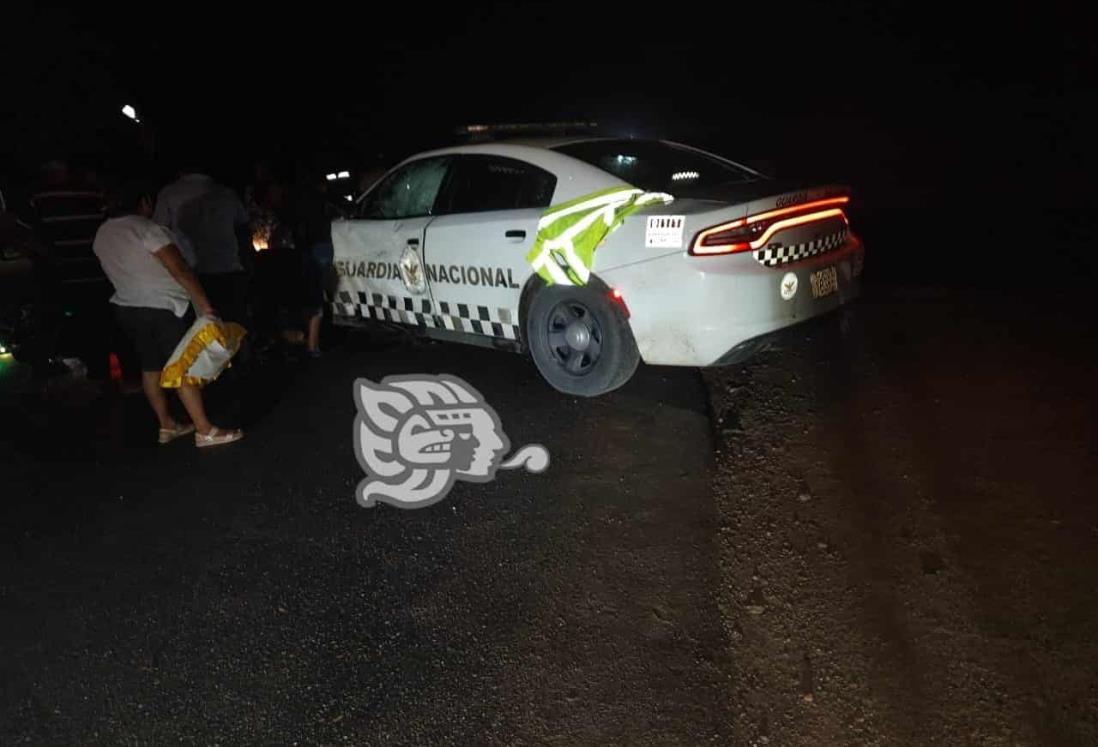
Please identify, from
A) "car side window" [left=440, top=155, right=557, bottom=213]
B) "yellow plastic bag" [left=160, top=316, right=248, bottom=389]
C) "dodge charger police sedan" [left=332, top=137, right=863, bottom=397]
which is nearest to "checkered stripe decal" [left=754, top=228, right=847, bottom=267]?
"dodge charger police sedan" [left=332, top=137, right=863, bottom=397]

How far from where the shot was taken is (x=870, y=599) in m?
2.65

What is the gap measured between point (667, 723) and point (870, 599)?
0.88m

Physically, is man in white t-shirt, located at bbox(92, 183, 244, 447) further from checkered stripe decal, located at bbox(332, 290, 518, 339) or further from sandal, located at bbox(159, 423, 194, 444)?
checkered stripe decal, located at bbox(332, 290, 518, 339)

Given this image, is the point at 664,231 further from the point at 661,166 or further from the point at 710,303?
the point at 661,166

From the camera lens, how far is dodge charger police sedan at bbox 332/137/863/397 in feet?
12.5

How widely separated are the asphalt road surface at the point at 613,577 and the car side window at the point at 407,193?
142 centimetres

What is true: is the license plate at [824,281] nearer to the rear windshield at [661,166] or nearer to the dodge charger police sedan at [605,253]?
the dodge charger police sedan at [605,253]

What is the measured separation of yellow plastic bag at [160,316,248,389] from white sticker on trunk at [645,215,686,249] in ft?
7.72

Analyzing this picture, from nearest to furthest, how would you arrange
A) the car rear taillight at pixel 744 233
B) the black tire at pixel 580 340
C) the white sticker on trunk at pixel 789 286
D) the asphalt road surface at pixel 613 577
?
the asphalt road surface at pixel 613 577 → the car rear taillight at pixel 744 233 → the white sticker on trunk at pixel 789 286 → the black tire at pixel 580 340

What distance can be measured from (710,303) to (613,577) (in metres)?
1.47

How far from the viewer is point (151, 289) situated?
4.25m

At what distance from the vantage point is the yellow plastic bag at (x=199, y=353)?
14.1ft

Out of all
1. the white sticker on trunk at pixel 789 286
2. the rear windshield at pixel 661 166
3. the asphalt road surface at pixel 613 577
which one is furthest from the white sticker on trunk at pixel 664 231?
the asphalt road surface at pixel 613 577

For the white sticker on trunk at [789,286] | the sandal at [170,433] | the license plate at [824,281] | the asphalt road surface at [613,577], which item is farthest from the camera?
the sandal at [170,433]
